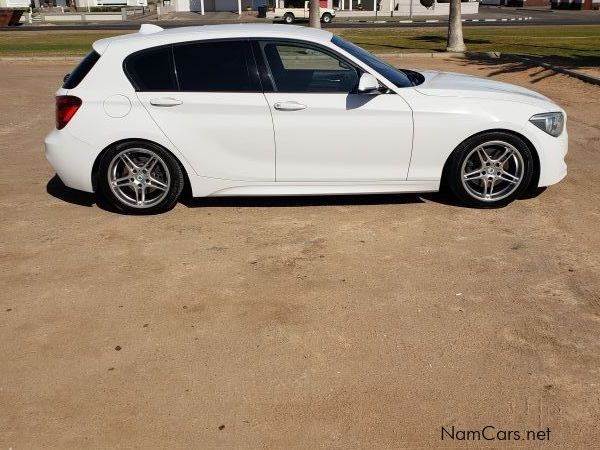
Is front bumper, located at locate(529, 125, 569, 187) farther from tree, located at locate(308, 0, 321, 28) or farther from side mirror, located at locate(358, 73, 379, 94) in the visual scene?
tree, located at locate(308, 0, 321, 28)

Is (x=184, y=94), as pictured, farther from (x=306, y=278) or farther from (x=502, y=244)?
(x=502, y=244)

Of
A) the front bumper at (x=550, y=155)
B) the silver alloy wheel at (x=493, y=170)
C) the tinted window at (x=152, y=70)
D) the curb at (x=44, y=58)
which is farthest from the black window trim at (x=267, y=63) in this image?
the curb at (x=44, y=58)

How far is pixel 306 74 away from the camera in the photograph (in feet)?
18.1

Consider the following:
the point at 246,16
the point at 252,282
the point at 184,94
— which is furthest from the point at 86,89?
the point at 246,16

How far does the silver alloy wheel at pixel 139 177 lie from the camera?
17.8ft

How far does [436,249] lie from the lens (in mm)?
4773

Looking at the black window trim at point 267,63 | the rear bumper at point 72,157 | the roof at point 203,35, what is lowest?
the rear bumper at point 72,157

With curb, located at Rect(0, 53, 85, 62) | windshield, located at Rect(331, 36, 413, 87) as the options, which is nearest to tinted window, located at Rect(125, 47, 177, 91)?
windshield, located at Rect(331, 36, 413, 87)

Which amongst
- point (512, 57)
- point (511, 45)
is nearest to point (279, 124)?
point (512, 57)

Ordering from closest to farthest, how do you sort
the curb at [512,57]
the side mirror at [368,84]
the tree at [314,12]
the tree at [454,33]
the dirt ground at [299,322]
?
the dirt ground at [299,322], the side mirror at [368,84], the curb at [512,57], the tree at [454,33], the tree at [314,12]

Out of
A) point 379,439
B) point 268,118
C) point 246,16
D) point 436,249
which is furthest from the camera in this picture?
point 246,16

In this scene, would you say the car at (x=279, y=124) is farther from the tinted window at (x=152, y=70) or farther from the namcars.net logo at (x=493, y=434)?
the namcars.net logo at (x=493, y=434)

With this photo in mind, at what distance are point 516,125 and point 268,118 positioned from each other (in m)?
2.22

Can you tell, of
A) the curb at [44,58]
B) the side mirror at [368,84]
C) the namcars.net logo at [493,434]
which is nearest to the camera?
the namcars.net logo at [493,434]
